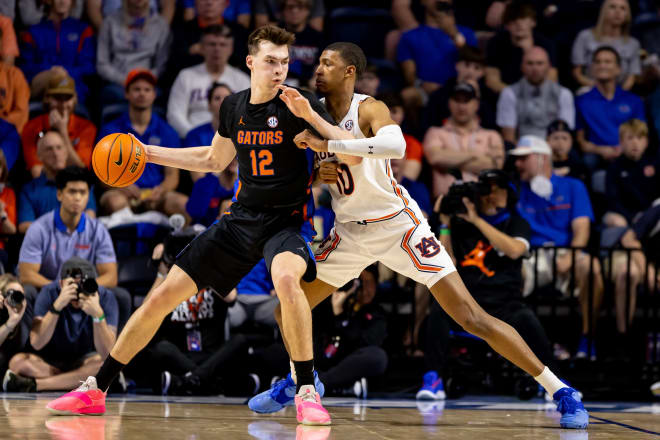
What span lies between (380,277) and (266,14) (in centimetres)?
343

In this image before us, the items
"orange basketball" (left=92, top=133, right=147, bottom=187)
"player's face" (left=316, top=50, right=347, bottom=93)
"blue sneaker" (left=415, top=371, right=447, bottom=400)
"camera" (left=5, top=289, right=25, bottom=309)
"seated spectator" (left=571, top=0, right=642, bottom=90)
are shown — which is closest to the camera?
"orange basketball" (left=92, top=133, right=147, bottom=187)

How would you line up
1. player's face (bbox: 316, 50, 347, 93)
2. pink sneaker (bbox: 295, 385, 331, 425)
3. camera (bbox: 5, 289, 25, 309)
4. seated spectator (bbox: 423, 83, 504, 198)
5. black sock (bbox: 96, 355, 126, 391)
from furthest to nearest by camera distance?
seated spectator (bbox: 423, 83, 504, 198), camera (bbox: 5, 289, 25, 309), player's face (bbox: 316, 50, 347, 93), black sock (bbox: 96, 355, 126, 391), pink sneaker (bbox: 295, 385, 331, 425)

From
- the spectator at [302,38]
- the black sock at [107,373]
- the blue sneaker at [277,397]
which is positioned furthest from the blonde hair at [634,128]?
the black sock at [107,373]

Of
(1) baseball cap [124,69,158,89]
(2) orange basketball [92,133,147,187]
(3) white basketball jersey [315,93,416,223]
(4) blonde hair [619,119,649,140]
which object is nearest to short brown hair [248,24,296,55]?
(3) white basketball jersey [315,93,416,223]

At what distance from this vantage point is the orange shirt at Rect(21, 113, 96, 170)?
320 inches

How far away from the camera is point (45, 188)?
7.79 m

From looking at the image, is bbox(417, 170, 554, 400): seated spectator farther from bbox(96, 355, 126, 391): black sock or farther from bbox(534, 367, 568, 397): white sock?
bbox(96, 355, 126, 391): black sock

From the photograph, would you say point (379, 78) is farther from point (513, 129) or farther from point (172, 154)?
point (172, 154)

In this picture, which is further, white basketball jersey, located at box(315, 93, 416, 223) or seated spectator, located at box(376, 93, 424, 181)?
seated spectator, located at box(376, 93, 424, 181)

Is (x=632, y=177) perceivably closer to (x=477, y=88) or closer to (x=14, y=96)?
(x=477, y=88)

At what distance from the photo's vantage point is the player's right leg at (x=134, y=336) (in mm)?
4582

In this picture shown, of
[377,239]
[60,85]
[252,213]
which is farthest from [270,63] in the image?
[60,85]

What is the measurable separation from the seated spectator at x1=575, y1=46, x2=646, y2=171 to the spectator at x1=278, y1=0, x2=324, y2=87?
2.76 m

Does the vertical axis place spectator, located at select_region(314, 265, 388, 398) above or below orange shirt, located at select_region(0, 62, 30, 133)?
below
